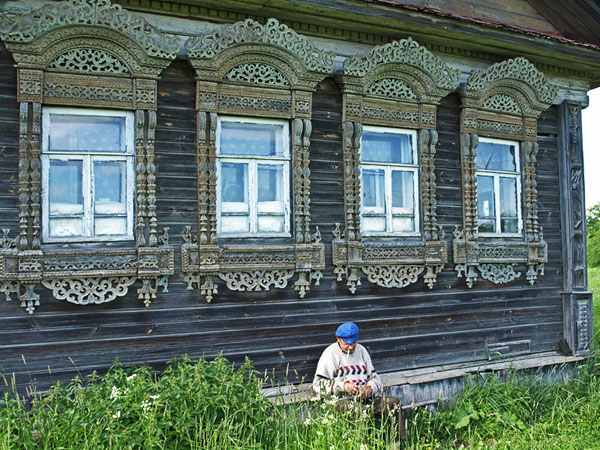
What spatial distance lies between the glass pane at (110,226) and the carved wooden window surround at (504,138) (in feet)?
12.0

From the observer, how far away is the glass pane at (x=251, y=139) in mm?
5312

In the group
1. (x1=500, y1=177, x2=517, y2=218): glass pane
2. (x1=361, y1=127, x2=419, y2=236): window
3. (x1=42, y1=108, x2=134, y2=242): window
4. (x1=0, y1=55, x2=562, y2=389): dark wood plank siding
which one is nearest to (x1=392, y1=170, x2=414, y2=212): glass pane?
(x1=361, y1=127, x2=419, y2=236): window

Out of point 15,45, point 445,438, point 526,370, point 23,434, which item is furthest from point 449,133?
point 23,434

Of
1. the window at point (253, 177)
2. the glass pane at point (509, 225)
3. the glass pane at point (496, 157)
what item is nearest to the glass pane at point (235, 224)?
the window at point (253, 177)

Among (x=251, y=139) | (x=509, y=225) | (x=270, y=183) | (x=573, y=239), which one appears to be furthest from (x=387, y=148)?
(x=573, y=239)

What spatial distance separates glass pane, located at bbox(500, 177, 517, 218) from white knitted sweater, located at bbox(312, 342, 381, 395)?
306 cm

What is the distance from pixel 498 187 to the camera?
6703 mm

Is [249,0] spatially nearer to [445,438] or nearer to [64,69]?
[64,69]

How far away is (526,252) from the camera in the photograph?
263 inches

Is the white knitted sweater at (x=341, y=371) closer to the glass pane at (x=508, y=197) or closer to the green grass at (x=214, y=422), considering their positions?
the green grass at (x=214, y=422)

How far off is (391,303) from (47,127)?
3.85 meters

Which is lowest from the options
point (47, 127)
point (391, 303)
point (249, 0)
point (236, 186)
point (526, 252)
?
point (391, 303)

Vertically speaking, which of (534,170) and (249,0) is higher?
(249,0)

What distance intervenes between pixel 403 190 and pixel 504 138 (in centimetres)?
169
